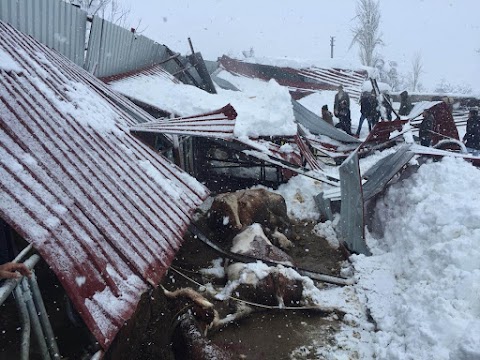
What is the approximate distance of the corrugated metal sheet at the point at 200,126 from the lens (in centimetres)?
555

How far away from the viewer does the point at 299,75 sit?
2438cm

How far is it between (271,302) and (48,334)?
377 cm

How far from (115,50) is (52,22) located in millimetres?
2857

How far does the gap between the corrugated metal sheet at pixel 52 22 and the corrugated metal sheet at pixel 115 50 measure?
0.31 meters

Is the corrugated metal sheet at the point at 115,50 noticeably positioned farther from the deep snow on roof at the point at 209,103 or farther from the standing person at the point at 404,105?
the standing person at the point at 404,105

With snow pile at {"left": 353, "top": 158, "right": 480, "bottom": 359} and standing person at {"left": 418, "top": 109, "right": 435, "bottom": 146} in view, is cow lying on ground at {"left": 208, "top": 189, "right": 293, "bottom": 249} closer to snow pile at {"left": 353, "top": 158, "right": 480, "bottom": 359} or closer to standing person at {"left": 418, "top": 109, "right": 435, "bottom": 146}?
snow pile at {"left": 353, "top": 158, "right": 480, "bottom": 359}

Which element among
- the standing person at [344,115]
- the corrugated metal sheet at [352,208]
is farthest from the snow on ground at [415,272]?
the standing person at [344,115]

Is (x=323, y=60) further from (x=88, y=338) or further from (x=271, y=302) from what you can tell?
(x=88, y=338)

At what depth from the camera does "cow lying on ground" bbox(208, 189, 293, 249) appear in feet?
24.7

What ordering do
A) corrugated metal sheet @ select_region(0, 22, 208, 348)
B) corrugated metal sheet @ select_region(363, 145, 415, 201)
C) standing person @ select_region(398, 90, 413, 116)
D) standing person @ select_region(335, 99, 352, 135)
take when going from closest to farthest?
corrugated metal sheet @ select_region(0, 22, 208, 348) → corrugated metal sheet @ select_region(363, 145, 415, 201) → standing person @ select_region(335, 99, 352, 135) → standing person @ select_region(398, 90, 413, 116)

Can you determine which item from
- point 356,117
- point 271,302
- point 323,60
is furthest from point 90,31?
point 323,60

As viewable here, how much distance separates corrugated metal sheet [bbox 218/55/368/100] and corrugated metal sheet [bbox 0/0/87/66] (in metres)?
16.7

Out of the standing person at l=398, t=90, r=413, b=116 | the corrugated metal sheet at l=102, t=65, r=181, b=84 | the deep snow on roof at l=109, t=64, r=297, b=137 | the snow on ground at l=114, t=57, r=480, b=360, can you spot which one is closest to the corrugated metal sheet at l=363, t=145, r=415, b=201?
the snow on ground at l=114, t=57, r=480, b=360

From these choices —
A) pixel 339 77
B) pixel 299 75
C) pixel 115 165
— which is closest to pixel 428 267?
pixel 115 165
